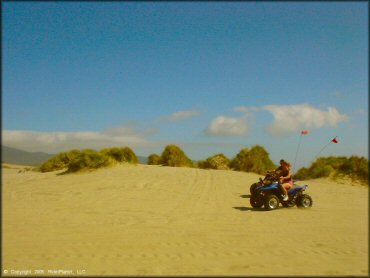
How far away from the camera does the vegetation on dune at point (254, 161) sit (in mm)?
25688

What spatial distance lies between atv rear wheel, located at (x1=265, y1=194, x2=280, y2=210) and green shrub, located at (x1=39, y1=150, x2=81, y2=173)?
14873 millimetres

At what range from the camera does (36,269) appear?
22.1 feet

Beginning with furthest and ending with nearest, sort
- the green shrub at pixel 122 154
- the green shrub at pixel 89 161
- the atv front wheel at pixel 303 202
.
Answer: the green shrub at pixel 122 154, the green shrub at pixel 89 161, the atv front wheel at pixel 303 202

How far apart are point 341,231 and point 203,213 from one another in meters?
3.96

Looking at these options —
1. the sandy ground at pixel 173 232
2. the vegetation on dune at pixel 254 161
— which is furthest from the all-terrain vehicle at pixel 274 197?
the vegetation on dune at pixel 254 161

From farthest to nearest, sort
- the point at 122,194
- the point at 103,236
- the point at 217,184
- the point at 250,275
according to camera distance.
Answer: the point at 217,184
the point at 122,194
the point at 103,236
the point at 250,275

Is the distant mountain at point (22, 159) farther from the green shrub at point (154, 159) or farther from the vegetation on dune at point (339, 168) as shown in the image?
the vegetation on dune at point (339, 168)

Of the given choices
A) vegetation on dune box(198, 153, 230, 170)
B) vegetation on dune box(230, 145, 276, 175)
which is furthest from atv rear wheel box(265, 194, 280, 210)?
vegetation on dune box(198, 153, 230, 170)

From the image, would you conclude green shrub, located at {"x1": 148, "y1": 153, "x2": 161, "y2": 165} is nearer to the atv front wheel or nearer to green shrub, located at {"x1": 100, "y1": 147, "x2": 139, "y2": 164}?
green shrub, located at {"x1": 100, "y1": 147, "x2": 139, "y2": 164}

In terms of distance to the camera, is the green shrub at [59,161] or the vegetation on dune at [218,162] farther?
the vegetation on dune at [218,162]

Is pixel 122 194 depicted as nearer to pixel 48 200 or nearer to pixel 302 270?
pixel 48 200

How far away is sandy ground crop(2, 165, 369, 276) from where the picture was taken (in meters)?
6.80

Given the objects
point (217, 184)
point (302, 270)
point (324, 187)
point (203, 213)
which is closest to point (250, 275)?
point (302, 270)

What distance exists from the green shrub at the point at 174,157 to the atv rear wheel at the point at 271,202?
14.8 m
